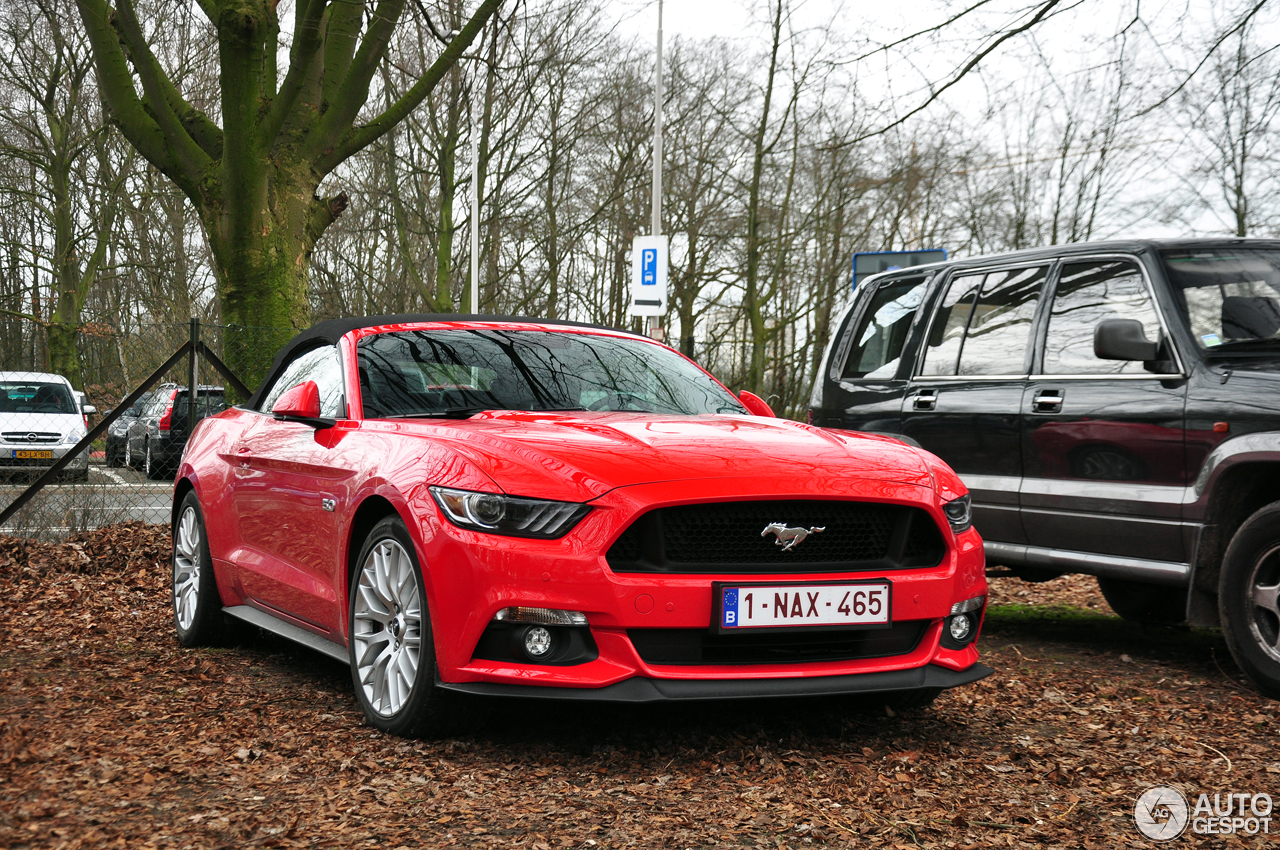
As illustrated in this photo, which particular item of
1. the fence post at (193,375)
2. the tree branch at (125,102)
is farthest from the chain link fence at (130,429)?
the tree branch at (125,102)

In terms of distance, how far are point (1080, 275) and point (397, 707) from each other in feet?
13.5

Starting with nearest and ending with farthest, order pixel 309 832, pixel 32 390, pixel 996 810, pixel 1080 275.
A: pixel 309 832
pixel 996 810
pixel 1080 275
pixel 32 390

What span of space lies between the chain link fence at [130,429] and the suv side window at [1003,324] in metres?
5.91

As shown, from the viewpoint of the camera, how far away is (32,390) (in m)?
18.5

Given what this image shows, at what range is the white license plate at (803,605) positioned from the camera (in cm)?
397

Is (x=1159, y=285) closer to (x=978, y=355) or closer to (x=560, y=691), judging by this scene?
(x=978, y=355)

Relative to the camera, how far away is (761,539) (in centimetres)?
409

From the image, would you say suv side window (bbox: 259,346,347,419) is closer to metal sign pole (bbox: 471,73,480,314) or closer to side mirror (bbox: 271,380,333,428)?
side mirror (bbox: 271,380,333,428)

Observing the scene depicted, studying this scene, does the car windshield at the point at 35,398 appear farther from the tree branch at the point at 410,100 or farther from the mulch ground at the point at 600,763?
the mulch ground at the point at 600,763

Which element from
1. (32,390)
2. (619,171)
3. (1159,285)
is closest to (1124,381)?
(1159,285)

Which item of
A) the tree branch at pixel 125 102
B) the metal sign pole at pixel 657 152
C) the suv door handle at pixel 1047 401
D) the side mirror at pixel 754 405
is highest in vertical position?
the metal sign pole at pixel 657 152

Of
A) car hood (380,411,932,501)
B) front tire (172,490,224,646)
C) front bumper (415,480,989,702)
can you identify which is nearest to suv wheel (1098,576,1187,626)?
car hood (380,411,932,501)

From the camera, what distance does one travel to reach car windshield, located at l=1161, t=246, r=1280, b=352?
18.8ft

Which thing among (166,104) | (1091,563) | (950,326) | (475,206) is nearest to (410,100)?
(166,104)
